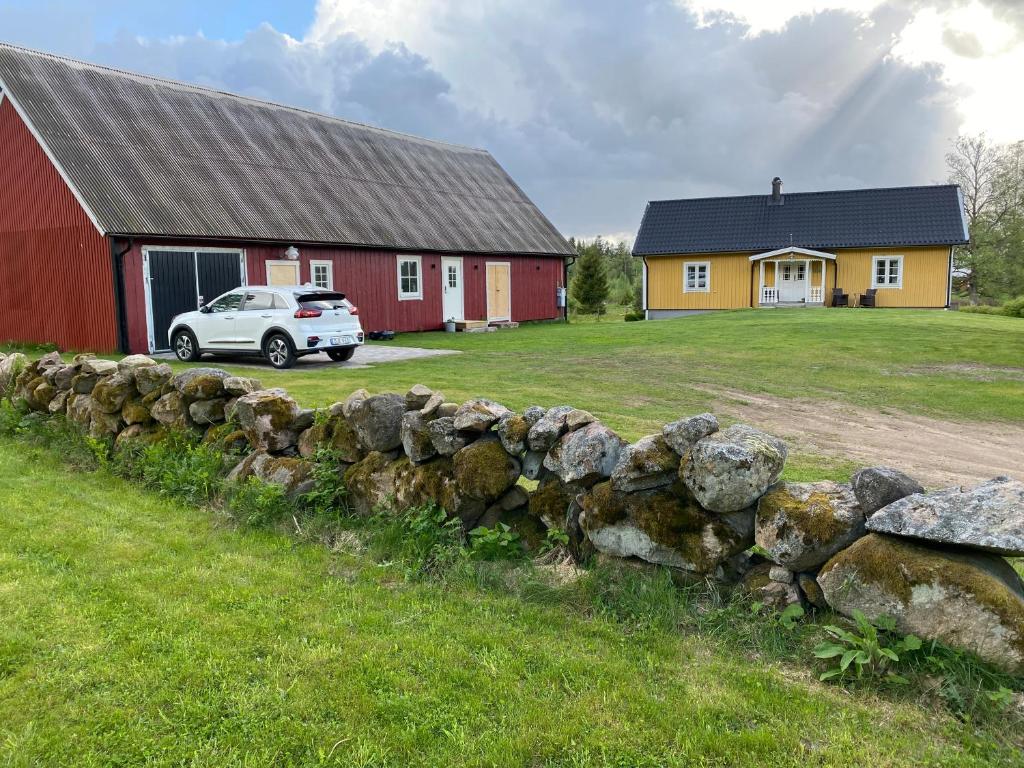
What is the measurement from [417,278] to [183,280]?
8.39 meters

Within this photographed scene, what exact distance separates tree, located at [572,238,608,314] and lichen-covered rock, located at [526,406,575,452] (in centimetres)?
3978

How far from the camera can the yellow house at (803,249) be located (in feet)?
117

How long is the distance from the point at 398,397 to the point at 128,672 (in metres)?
2.49

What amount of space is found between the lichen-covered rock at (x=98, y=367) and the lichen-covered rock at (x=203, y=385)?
1373 millimetres

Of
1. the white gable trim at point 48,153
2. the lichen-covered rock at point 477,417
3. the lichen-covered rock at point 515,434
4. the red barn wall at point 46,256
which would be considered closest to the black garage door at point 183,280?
the red barn wall at point 46,256

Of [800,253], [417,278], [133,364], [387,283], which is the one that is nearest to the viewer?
[133,364]

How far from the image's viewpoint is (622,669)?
3.49 metres

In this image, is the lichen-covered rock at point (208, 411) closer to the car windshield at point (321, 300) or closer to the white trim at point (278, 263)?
the car windshield at point (321, 300)

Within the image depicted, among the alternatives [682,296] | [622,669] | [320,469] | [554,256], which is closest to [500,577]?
[622,669]

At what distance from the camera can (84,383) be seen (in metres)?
8.03

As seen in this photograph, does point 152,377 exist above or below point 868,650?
above

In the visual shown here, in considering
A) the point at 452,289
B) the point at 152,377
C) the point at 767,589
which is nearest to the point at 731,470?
the point at 767,589

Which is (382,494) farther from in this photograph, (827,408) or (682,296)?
(682,296)

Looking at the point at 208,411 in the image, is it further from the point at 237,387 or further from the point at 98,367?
the point at 98,367
